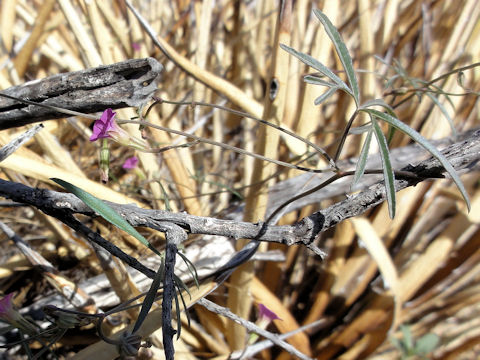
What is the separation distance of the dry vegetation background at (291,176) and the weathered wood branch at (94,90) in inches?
6.3

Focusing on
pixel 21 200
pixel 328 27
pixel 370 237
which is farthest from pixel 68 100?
pixel 370 237

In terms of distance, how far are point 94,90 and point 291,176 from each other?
0.40 meters

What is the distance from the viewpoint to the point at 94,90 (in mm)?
362

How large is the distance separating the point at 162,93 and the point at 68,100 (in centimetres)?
51

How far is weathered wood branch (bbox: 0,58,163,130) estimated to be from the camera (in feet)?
1.16

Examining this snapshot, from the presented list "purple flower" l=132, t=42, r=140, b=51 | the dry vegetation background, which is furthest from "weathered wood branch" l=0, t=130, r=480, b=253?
"purple flower" l=132, t=42, r=140, b=51

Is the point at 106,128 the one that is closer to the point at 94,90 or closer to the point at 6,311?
the point at 94,90

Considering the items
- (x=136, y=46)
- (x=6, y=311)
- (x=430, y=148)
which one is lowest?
(x=6, y=311)

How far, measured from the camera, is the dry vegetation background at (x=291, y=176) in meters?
0.62

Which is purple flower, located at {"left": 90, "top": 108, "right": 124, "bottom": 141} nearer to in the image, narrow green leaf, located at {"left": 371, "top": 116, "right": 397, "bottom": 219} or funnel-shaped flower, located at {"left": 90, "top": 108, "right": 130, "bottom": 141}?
funnel-shaped flower, located at {"left": 90, "top": 108, "right": 130, "bottom": 141}

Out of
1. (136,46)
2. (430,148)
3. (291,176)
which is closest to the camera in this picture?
(430,148)

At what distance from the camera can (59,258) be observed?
26.3 inches

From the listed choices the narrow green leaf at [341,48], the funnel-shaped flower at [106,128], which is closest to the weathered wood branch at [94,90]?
the funnel-shaped flower at [106,128]

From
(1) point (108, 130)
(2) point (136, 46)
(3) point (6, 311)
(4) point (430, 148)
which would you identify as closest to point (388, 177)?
(4) point (430, 148)
